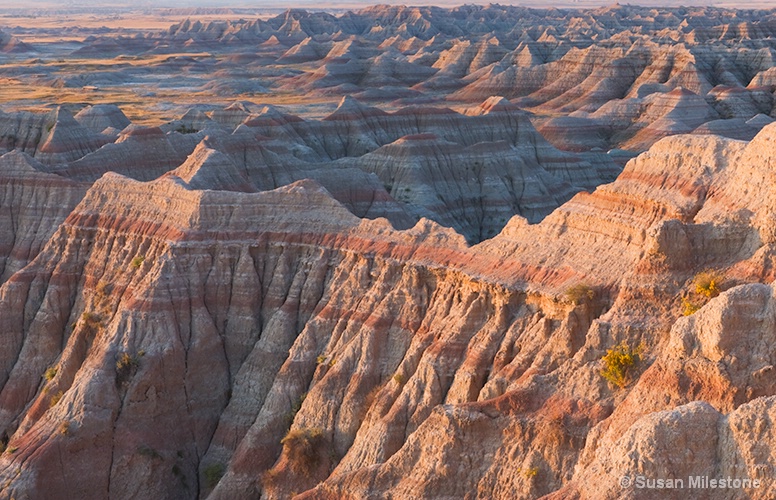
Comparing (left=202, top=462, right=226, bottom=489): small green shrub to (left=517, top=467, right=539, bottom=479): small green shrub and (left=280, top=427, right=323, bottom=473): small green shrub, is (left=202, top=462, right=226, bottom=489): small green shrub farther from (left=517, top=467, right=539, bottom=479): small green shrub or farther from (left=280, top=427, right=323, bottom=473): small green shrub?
(left=517, top=467, right=539, bottom=479): small green shrub

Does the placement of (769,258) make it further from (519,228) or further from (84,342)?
(84,342)

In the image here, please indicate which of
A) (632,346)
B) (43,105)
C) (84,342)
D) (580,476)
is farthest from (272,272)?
(43,105)

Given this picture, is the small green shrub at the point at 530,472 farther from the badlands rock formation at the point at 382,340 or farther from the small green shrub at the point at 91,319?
the small green shrub at the point at 91,319

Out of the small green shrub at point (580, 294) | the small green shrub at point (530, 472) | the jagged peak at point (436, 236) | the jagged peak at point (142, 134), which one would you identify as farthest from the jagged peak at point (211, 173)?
the small green shrub at point (530, 472)

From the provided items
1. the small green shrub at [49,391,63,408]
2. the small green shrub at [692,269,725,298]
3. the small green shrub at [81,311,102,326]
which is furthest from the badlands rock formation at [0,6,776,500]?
the small green shrub at [49,391,63,408]

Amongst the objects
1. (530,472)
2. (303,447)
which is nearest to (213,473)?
(303,447)
